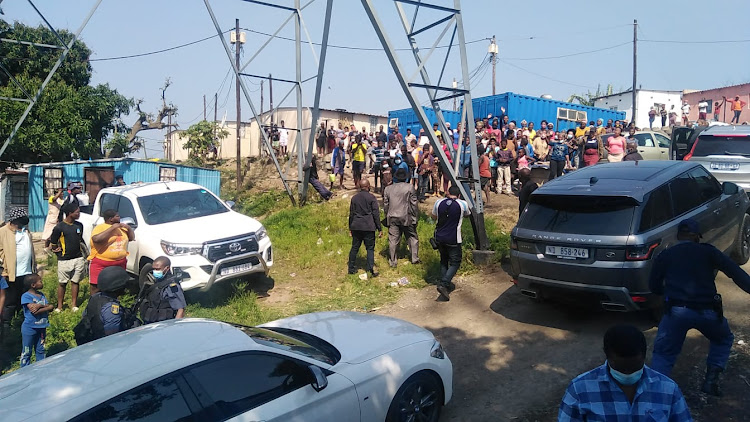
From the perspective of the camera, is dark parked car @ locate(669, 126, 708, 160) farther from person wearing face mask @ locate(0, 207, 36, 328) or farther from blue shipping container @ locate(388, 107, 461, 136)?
person wearing face mask @ locate(0, 207, 36, 328)

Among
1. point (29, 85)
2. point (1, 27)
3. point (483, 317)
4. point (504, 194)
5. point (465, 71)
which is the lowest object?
point (483, 317)

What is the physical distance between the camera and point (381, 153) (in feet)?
50.4

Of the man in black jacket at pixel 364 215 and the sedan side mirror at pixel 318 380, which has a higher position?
the man in black jacket at pixel 364 215

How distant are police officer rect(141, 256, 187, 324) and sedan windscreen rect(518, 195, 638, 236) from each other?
4052 millimetres

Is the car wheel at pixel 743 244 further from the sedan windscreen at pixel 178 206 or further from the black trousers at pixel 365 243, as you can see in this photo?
the sedan windscreen at pixel 178 206

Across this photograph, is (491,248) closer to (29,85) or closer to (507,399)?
(507,399)

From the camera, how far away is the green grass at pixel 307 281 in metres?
7.75

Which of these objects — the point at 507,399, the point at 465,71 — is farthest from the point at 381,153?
the point at 507,399

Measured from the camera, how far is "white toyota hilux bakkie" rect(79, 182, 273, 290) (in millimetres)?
7836

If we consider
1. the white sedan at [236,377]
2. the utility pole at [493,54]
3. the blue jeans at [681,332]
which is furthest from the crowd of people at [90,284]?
the utility pole at [493,54]

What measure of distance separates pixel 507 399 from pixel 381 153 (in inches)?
435

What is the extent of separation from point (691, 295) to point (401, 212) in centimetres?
560

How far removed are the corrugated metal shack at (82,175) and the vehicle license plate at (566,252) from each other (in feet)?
58.6

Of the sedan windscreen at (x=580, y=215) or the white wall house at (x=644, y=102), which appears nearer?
the sedan windscreen at (x=580, y=215)
